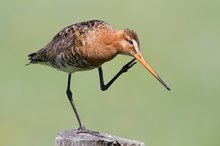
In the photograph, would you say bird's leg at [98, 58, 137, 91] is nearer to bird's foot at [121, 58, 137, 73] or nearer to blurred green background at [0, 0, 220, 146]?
bird's foot at [121, 58, 137, 73]

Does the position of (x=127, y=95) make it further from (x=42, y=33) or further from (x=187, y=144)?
(x=42, y=33)

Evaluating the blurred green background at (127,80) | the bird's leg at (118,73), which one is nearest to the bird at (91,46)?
the bird's leg at (118,73)

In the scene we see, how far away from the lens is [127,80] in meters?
18.5

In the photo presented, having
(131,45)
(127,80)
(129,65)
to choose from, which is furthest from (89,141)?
(127,80)

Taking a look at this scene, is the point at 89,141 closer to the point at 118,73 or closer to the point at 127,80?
the point at 118,73

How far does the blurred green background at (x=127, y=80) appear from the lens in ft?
52.3

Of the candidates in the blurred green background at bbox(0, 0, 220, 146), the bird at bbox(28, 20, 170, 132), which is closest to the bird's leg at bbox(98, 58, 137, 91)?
the bird at bbox(28, 20, 170, 132)

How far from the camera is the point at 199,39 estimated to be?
66.1 feet

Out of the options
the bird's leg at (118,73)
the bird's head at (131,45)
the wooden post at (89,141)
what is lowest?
the wooden post at (89,141)

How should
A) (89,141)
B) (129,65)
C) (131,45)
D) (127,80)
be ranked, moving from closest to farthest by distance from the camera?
(89,141) → (131,45) → (129,65) → (127,80)

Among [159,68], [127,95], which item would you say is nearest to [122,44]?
[127,95]

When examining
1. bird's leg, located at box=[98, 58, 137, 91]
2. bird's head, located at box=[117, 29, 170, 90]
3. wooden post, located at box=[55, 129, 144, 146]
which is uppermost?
bird's head, located at box=[117, 29, 170, 90]

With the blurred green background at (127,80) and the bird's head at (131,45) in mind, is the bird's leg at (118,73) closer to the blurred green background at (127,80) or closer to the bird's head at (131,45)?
the bird's head at (131,45)

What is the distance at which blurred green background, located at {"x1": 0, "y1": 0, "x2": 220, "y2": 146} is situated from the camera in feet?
52.3
